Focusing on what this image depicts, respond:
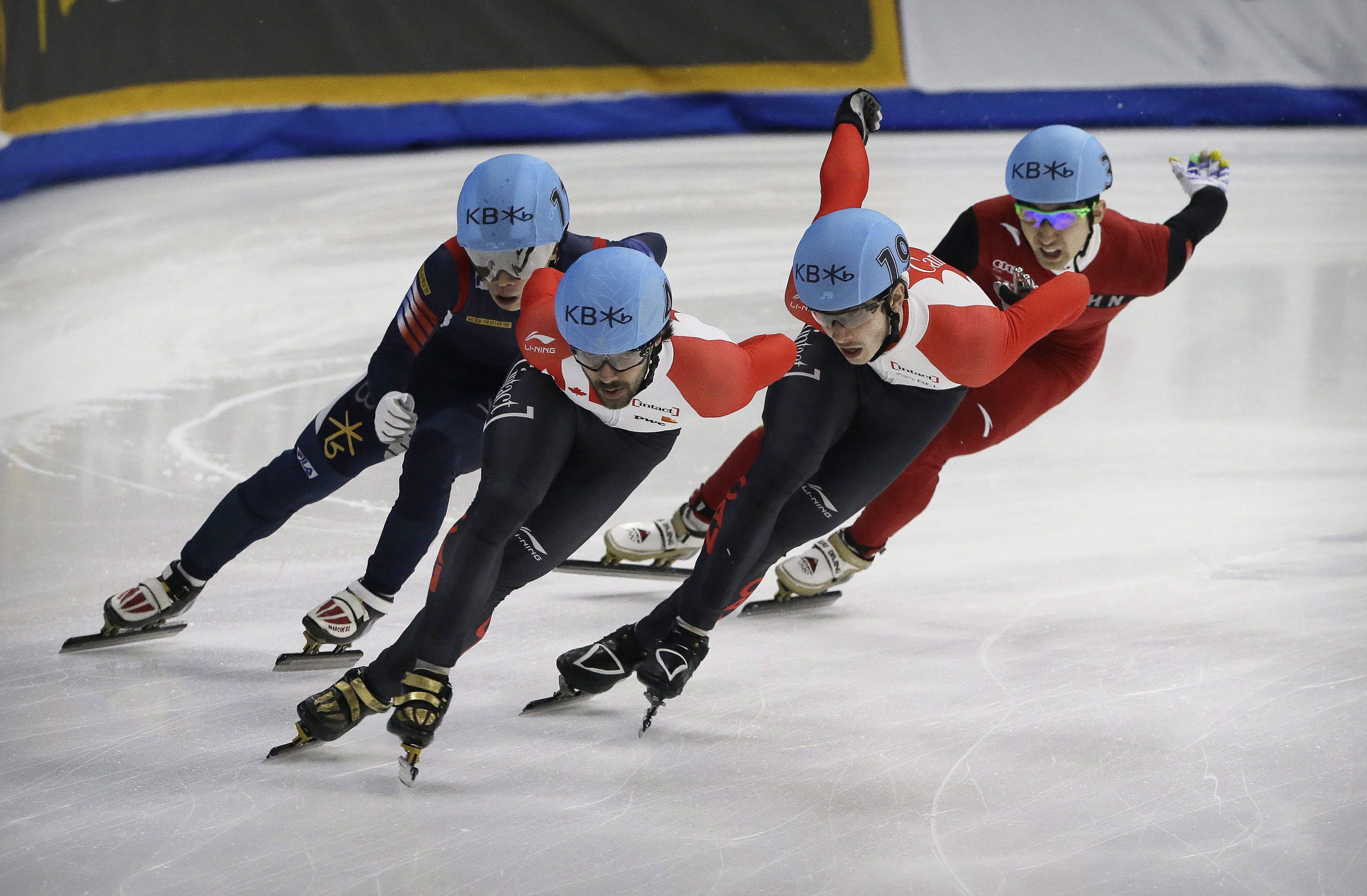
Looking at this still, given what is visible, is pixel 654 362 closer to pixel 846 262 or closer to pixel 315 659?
pixel 846 262

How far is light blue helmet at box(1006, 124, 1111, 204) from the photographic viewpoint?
138 inches

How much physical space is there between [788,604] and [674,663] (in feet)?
3.41

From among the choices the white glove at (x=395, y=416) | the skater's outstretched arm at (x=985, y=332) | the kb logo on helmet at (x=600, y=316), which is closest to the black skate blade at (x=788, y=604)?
the skater's outstretched arm at (x=985, y=332)

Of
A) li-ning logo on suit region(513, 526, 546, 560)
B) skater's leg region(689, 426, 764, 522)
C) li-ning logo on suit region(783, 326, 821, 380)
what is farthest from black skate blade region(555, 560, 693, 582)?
li-ning logo on suit region(513, 526, 546, 560)

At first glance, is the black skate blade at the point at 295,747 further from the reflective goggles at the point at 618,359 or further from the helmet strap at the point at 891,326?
the helmet strap at the point at 891,326

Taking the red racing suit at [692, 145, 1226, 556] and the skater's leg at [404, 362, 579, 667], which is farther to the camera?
the red racing suit at [692, 145, 1226, 556]

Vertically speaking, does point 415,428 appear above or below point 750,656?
above

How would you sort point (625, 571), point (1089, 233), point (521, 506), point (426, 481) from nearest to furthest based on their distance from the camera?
1. point (521, 506)
2. point (426, 481)
3. point (1089, 233)
4. point (625, 571)

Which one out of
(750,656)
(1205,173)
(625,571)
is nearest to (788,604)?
(750,656)

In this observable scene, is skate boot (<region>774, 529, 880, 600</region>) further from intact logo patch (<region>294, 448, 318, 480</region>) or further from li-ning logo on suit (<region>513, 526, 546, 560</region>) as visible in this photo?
intact logo patch (<region>294, 448, 318, 480</region>)

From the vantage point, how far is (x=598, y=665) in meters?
3.00

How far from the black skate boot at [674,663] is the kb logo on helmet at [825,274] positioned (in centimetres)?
76

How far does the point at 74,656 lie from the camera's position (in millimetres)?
3318

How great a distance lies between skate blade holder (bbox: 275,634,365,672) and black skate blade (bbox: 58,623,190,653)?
1.09 feet
